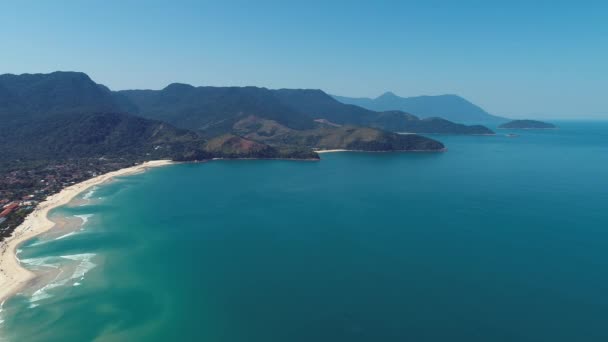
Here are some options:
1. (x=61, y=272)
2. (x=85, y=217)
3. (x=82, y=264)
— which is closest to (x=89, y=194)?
(x=85, y=217)

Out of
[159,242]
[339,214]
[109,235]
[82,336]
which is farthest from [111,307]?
[339,214]

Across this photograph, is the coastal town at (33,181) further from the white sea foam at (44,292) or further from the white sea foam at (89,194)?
the white sea foam at (44,292)

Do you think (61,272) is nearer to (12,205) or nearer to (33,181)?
(12,205)

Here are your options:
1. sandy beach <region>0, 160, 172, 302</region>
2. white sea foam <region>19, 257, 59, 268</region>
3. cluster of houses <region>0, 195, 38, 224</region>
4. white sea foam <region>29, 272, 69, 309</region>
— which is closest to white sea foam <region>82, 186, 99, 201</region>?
sandy beach <region>0, 160, 172, 302</region>

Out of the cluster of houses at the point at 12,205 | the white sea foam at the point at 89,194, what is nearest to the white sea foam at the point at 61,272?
the cluster of houses at the point at 12,205

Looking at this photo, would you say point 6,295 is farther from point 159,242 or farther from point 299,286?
point 299,286

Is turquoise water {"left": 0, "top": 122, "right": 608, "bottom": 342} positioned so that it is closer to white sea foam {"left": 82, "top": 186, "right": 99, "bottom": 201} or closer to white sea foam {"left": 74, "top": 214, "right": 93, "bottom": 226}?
white sea foam {"left": 74, "top": 214, "right": 93, "bottom": 226}
